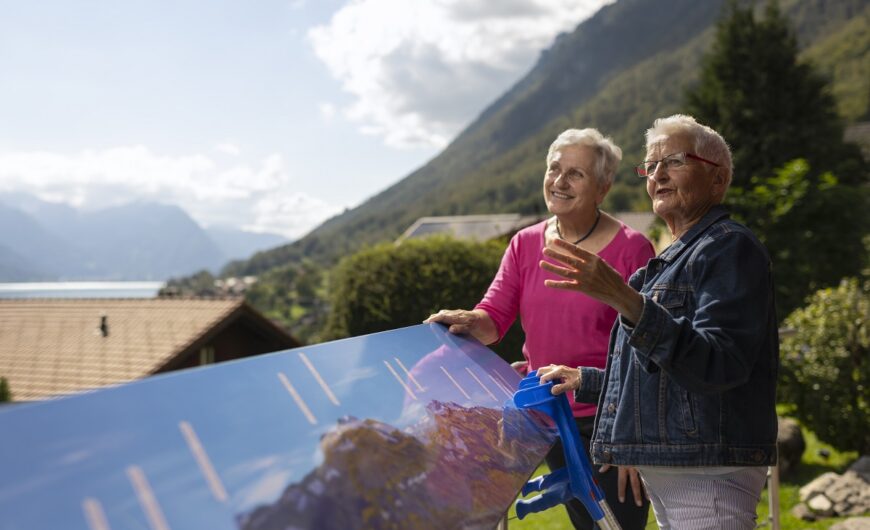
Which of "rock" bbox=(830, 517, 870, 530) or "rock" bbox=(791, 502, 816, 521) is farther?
"rock" bbox=(791, 502, 816, 521)

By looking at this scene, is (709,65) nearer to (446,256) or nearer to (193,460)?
(446,256)

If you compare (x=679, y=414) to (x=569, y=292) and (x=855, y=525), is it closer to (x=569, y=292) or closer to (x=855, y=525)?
(x=569, y=292)

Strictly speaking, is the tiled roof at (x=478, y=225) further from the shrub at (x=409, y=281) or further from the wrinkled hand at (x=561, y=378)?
the wrinkled hand at (x=561, y=378)

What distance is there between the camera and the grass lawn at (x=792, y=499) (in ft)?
16.0

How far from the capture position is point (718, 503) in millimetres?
1595

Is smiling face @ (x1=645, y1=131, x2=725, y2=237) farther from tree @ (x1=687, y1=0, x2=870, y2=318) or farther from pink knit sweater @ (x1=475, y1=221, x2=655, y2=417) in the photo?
tree @ (x1=687, y1=0, x2=870, y2=318)

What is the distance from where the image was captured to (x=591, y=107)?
396 feet

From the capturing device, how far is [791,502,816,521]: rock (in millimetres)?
4965

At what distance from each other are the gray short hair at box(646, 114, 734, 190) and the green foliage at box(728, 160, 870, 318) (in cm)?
1016

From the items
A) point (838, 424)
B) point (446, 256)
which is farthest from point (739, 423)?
point (446, 256)

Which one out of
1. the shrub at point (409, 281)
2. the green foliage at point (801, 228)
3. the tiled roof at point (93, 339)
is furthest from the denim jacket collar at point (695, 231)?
the tiled roof at point (93, 339)

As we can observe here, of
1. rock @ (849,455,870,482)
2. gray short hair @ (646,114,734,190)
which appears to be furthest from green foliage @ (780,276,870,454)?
gray short hair @ (646,114,734,190)

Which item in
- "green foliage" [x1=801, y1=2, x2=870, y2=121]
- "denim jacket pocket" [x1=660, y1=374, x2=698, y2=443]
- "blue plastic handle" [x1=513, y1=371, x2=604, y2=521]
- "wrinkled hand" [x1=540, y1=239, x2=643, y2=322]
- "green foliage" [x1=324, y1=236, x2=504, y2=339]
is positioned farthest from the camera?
"green foliage" [x1=801, y1=2, x2=870, y2=121]

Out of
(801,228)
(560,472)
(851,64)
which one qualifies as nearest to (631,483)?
→ (560,472)
